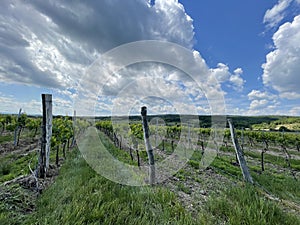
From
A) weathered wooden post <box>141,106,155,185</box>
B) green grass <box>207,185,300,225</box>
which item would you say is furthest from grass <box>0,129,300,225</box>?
weathered wooden post <box>141,106,155,185</box>

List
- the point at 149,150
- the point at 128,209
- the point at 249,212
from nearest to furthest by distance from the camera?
1. the point at 249,212
2. the point at 128,209
3. the point at 149,150

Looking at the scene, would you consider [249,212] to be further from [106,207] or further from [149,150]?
[149,150]

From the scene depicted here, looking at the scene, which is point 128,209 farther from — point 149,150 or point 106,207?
point 149,150

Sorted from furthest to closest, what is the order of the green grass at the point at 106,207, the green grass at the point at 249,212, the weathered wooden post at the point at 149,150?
1. the weathered wooden post at the point at 149,150
2. the green grass at the point at 249,212
3. the green grass at the point at 106,207

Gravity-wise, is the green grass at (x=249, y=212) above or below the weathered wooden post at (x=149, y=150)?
below

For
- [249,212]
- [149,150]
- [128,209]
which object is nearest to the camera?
[249,212]

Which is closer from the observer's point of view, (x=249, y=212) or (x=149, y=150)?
(x=249, y=212)

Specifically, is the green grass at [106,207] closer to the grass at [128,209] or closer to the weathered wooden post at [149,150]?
the grass at [128,209]

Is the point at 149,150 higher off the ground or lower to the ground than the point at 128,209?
higher

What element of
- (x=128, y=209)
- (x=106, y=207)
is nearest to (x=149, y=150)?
(x=128, y=209)

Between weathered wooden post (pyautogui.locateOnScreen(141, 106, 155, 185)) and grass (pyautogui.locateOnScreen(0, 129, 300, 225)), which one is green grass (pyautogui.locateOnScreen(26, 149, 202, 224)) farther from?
weathered wooden post (pyautogui.locateOnScreen(141, 106, 155, 185))

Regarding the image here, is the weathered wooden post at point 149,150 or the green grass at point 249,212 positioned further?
the weathered wooden post at point 149,150

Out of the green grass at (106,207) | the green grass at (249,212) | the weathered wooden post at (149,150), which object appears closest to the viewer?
the green grass at (106,207)

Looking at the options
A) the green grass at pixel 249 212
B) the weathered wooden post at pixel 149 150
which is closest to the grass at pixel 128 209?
the green grass at pixel 249 212
